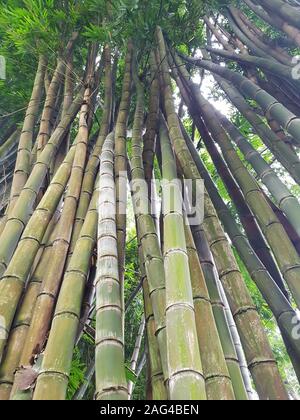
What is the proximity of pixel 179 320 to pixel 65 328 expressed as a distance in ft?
1.19

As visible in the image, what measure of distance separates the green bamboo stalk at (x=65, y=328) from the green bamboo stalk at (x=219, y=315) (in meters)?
0.45

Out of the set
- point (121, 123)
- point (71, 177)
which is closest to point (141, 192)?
point (71, 177)

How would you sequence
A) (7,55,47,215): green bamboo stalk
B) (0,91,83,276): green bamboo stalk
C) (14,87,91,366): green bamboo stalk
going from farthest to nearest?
(7,55,47,215): green bamboo stalk → (0,91,83,276): green bamboo stalk → (14,87,91,366): green bamboo stalk

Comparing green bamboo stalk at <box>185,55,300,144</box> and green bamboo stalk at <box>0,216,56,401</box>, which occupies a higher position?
green bamboo stalk at <box>185,55,300,144</box>

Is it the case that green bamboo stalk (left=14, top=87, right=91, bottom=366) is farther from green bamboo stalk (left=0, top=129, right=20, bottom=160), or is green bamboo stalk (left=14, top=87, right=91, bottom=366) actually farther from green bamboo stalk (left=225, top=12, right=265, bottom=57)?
green bamboo stalk (left=225, top=12, right=265, bottom=57)

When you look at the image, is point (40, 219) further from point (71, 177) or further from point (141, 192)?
point (141, 192)

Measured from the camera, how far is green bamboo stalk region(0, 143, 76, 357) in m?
1.27

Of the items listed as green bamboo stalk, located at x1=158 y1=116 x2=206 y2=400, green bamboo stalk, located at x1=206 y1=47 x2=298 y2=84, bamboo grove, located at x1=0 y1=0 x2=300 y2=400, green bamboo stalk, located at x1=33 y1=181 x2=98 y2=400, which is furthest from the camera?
green bamboo stalk, located at x1=206 y1=47 x2=298 y2=84

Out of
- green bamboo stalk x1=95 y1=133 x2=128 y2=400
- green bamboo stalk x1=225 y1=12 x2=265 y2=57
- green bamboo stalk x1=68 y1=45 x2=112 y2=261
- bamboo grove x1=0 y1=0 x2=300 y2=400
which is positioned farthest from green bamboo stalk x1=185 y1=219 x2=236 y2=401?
green bamboo stalk x1=225 y1=12 x2=265 y2=57

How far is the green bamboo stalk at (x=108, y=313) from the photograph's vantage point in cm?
98
